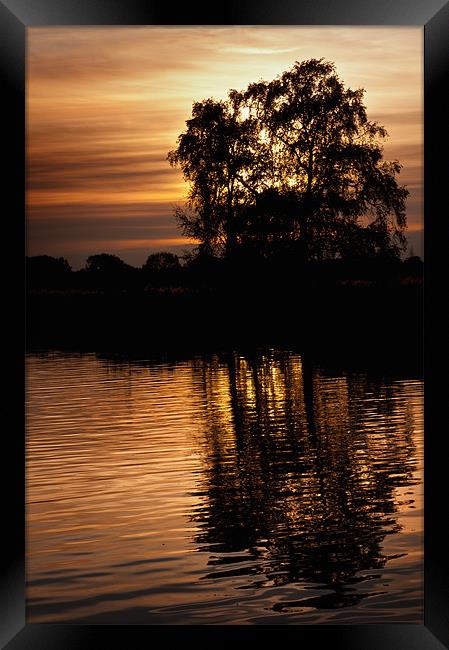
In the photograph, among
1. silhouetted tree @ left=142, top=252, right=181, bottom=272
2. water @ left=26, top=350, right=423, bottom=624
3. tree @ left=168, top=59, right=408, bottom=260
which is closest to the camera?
water @ left=26, top=350, right=423, bottom=624

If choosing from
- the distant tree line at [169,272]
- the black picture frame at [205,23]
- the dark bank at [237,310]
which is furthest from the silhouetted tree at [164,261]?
the black picture frame at [205,23]

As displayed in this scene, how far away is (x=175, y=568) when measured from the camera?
6.30 metres

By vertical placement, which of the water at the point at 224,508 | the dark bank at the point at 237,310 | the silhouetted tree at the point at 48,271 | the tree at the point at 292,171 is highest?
the tree at the point at 292,171

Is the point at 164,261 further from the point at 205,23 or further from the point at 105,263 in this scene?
the point at 205,23

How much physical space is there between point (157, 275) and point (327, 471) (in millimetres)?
13969

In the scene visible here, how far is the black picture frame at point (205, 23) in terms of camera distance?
14.2 feet

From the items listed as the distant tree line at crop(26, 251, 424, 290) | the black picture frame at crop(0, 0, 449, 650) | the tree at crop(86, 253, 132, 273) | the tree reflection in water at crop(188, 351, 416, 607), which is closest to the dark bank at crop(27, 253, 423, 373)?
the distant tree line at crop(26, 251, 424, 290)

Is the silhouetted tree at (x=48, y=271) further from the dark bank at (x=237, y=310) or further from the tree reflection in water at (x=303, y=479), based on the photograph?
the tree reflection in water at (x=303, y=479)

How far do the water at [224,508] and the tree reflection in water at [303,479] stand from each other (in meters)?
0.02

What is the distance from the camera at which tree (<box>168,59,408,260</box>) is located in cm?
2225

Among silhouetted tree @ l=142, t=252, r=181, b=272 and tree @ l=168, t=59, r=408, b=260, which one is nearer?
silhouetted tree @ l=142, t=252, r=181, b=272

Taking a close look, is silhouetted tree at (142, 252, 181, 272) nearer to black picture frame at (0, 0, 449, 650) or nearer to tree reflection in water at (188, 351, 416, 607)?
tree reflection in water at (188, 351, 416, 607)

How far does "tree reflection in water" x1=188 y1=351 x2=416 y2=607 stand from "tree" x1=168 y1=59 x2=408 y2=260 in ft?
20.3
